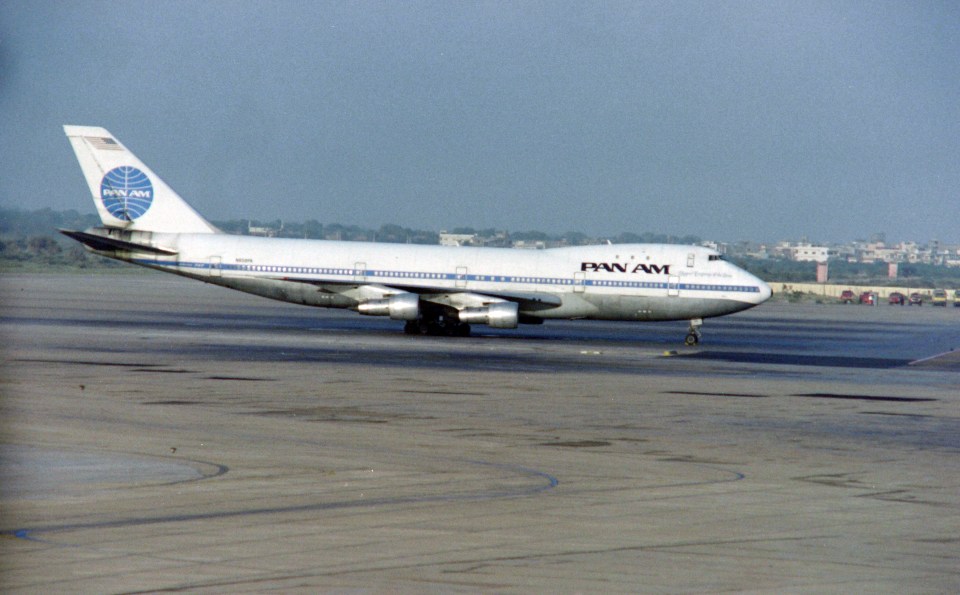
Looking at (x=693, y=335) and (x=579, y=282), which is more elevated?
(x=579, y=282)

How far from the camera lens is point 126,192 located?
50.8 m

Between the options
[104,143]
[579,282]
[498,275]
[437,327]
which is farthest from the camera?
[104,143]

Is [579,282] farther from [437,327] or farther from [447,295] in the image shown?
[437,327]

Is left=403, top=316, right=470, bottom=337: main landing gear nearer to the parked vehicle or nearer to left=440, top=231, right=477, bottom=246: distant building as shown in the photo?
left=440, top=231, right=477, bottom=246: distant building

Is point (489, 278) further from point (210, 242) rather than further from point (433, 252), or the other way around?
point (210, 242)

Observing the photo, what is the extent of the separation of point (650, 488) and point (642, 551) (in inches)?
145

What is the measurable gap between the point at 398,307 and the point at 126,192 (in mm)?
13319

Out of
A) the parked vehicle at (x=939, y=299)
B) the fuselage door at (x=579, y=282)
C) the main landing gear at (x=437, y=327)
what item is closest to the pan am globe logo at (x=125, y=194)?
the main landing gear at (x=437, y=327)

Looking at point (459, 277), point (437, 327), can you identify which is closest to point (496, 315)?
point (459, 277)

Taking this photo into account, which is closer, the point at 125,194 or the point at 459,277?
the point at 459,277

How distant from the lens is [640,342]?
48.5 m

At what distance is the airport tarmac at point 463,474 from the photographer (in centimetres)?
1059

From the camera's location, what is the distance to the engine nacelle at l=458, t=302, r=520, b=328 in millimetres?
45094

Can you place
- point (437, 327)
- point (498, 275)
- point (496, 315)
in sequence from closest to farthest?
point (496, 315), point (498, 275), point (437, 327)
